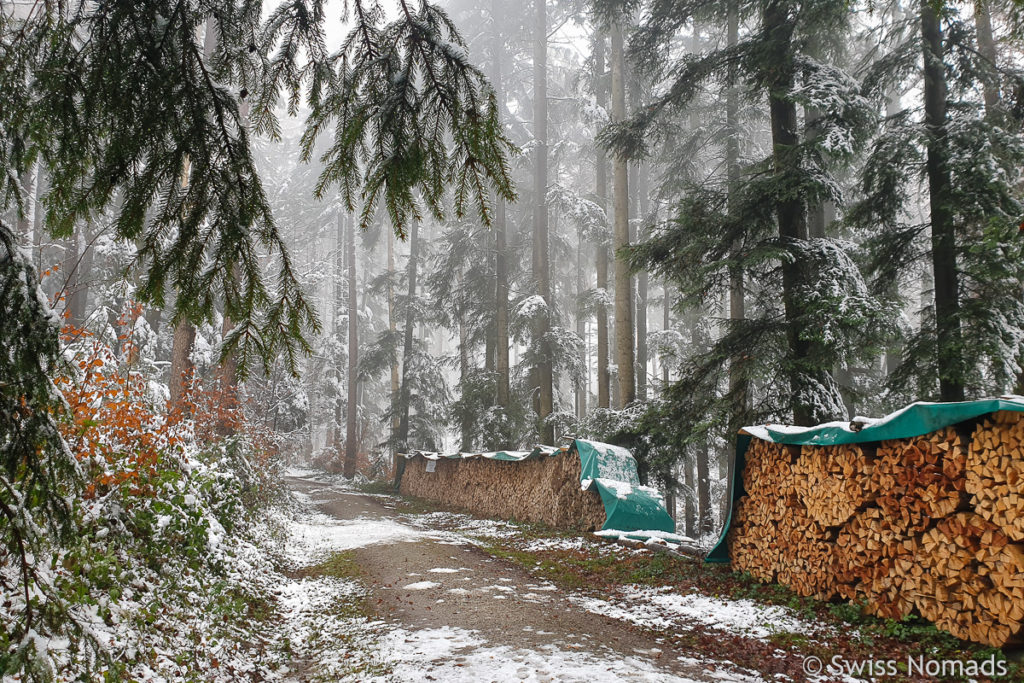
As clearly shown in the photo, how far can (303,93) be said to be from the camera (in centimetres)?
312

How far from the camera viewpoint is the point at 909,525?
507 cm

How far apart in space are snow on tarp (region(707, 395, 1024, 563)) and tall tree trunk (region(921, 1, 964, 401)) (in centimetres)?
184

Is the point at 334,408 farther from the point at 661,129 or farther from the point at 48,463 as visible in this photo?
the point at 48,463

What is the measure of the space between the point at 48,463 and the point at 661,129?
34.4 ft

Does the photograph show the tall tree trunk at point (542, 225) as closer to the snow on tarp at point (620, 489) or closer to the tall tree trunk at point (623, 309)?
the tall tree trunk at point (623, 309)

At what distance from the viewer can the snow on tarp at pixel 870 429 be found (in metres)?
4.45

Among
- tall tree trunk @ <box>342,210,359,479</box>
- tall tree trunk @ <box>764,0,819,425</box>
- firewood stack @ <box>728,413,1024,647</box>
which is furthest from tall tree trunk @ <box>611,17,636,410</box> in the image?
tall tree trunk @ <box>342,210,359,479</box>

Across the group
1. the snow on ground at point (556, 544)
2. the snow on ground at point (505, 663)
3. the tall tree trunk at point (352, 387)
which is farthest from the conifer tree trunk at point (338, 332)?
the snow on ground at point (505, 663)

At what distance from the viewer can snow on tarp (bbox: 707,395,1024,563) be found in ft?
14.6

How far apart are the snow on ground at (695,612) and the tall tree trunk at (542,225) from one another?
10.1 m

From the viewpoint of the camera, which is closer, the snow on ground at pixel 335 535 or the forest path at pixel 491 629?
the forest path at pixel 491 629

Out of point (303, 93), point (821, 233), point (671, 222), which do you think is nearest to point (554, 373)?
point (821, 233)

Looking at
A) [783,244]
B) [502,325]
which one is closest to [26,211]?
[783,244]

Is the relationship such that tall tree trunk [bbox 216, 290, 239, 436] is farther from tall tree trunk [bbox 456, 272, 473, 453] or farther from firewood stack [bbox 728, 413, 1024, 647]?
tall tree trunk [bbox 456, 272, 473, 453]
